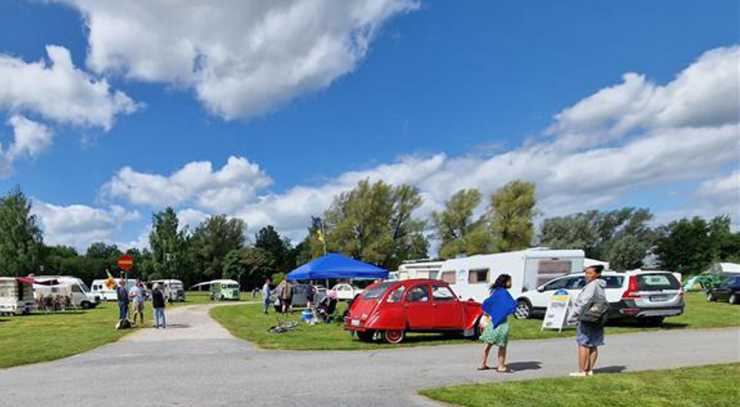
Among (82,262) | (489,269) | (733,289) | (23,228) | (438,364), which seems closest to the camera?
(438,364)

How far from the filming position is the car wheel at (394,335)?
48.6 ft

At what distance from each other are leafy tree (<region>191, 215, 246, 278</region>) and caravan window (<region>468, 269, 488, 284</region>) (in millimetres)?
84881

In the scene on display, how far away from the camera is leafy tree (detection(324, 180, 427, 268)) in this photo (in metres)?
68.6

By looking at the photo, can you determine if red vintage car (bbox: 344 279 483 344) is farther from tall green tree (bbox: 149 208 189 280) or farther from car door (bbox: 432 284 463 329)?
tall green tree (bbox: 149 208 189 280)

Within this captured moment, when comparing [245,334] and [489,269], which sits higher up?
[489,269]

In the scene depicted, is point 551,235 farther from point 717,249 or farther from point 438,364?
point 438,364

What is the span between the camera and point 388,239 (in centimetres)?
6869

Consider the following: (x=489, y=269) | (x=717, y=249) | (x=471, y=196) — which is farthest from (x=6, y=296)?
(x=717, y=249)

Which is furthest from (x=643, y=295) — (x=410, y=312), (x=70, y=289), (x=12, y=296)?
(x=70, y=289)

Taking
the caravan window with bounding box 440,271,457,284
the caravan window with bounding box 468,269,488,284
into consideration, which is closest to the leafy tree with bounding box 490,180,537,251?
the caravan window with bounding box 440,271,457,284

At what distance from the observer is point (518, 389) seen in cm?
789

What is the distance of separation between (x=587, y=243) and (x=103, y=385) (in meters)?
88.5

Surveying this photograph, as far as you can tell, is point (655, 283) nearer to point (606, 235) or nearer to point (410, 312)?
point (410, 312)

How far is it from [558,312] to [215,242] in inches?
3889
